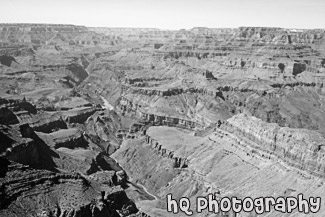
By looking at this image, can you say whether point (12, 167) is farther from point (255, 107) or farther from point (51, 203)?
point (255, 107)

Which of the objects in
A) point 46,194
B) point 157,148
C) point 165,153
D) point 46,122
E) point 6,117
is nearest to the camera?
point 46,194

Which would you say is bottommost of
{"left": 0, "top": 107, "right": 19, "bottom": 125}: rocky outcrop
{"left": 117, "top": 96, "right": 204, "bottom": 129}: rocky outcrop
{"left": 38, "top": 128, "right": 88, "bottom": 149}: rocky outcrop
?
{"left": 117, "top": 96, "right": 204, "bottom": 129}: rocky outcrop

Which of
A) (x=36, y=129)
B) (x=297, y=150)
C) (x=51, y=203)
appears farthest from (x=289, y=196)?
(x=36, y=129)

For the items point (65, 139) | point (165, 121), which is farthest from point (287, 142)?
point (165, 121)

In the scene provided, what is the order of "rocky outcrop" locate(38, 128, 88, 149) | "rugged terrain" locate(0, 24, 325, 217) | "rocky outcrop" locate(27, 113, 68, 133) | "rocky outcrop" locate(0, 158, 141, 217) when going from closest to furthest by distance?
"rocky outcrop" locate(0, 158, 141, 217) < "rugged terrain" locate(0, 24, 325, 217) < "rocky outcrop" locate(38, 128, 88, 149) < "rocky outcrop" locate(27, 113, 68, 133)

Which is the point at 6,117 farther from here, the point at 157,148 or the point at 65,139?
the point at 157,148

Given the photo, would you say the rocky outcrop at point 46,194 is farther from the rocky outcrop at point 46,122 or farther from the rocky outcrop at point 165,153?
the rocky outcrop at point 46,122

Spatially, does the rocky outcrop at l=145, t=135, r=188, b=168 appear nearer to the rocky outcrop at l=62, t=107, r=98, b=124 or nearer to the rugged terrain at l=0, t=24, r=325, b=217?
the rugged terrain at l=0, t=24, r=325, b=217

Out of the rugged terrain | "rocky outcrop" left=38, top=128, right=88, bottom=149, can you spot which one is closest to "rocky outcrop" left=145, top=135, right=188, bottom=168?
the rugged terrain

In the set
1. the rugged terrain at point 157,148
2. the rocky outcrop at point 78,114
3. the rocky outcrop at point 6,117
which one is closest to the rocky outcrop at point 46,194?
the rugged terrain at point 157,148
